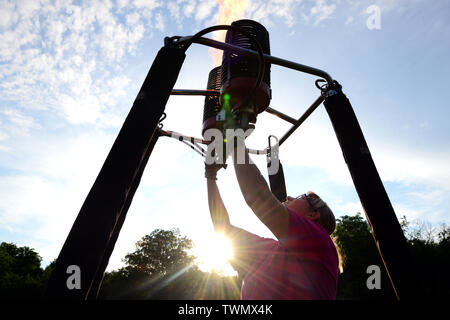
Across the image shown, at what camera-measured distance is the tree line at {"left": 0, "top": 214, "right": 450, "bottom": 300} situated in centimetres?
3019

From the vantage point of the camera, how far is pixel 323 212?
253cm

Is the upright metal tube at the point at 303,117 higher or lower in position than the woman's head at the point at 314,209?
higher

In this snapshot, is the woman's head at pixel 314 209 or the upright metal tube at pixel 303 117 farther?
the upright metal tube at pixel 303 117

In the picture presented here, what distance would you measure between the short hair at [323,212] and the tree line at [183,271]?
0.80 m

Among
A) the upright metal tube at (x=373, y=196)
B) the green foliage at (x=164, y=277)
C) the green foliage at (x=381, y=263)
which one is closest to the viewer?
the upright metal tube at (x=373, y=196)

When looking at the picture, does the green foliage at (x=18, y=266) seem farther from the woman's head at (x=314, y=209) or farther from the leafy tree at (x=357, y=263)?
the woman's head at (x=314, y=209)

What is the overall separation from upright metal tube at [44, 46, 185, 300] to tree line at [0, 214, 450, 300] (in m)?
2.43

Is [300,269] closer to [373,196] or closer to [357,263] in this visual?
[373,196]

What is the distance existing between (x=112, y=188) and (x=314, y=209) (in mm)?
1703

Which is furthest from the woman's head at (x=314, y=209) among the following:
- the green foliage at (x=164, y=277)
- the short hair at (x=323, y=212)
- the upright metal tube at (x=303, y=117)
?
the green foliage at (x=164, y=277)

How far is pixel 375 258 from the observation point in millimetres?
33562

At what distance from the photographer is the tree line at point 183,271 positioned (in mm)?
30188
